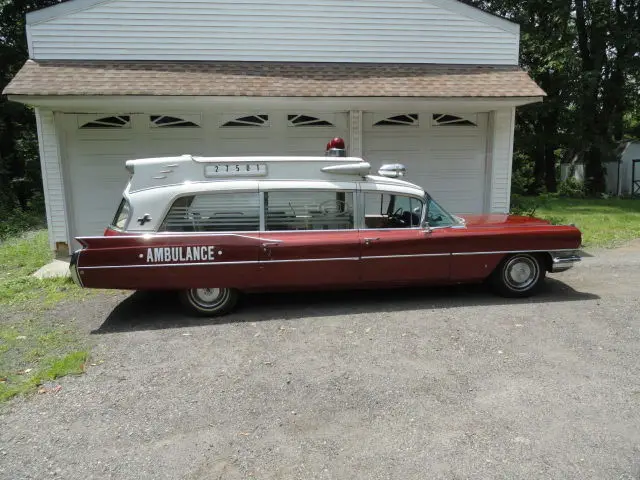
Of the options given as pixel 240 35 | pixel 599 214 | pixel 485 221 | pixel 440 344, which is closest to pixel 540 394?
pixel 440 344

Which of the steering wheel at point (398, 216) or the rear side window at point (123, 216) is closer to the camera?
the rear side window at point (123, 216)

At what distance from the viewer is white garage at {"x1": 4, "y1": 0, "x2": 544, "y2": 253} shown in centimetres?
843

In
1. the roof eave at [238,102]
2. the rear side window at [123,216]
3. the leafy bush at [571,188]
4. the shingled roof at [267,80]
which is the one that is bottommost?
the leafy bush at [571,188]

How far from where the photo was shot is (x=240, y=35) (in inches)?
367

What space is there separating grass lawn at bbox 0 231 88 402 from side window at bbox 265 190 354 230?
2.35 meters

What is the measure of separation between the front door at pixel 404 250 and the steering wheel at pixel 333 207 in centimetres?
27

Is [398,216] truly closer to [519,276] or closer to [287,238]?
[287,238]

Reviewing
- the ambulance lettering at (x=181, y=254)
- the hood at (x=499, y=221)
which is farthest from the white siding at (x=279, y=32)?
the ambulance lettering at (x=181, y=254)

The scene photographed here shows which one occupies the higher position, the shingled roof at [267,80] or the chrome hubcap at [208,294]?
the shingled roof at [267,80]

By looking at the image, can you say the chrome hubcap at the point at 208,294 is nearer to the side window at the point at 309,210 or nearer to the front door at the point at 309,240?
the front door at the point at 309,240

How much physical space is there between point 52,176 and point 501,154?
8.39 meters

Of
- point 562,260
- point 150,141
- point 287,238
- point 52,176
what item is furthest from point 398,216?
point 52,176

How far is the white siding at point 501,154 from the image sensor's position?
9.50 m

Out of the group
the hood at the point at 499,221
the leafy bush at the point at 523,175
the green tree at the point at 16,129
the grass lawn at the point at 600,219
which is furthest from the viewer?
the leafy bush at the point at 523,175
